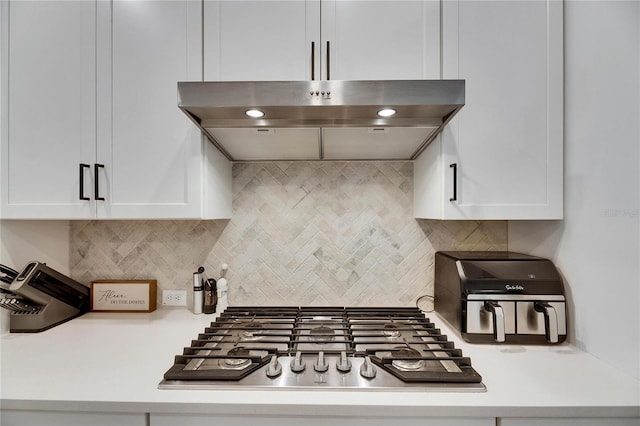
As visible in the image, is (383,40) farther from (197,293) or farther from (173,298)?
(173,298)

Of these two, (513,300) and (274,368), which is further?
(513,300)

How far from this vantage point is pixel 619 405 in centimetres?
75

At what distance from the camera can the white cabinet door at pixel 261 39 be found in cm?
109

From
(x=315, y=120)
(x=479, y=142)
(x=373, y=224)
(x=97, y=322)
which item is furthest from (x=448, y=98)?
(x=97, y=322)

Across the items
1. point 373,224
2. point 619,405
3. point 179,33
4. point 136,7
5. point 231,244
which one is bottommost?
point 619,405

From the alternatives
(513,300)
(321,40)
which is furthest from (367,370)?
(321,40)

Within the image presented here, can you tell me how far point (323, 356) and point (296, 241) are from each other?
68 centimetres

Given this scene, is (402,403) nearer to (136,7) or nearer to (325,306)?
(325,306)

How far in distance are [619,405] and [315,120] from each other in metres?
1.16

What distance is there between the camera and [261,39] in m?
1.10

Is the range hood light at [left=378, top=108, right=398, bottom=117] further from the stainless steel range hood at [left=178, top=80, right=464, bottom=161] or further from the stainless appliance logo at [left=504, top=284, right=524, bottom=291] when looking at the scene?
the stainless appliance logo at [left=504, top=284, right=524, bottom=291]

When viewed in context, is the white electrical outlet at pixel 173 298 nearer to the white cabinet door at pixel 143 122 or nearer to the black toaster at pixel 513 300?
the white cabinet door at pixel 143 122

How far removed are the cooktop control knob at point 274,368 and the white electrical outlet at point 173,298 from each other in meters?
0.82

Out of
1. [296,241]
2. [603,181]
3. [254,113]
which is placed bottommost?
[296,241]
